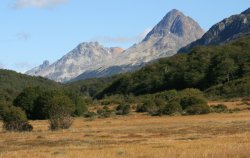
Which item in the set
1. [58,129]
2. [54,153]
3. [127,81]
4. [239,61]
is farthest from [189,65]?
[54,153]

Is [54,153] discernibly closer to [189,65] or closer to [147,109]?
[147,109]

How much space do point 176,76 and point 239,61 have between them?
19.8 metres

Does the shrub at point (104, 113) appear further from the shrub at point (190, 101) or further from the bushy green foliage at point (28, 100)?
the shrub at point (190, 101)

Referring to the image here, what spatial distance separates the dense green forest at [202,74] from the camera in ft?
426

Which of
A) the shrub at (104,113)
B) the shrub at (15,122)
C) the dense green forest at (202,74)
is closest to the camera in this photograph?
the shrub at (15,122)

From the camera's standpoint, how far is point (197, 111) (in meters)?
78.6

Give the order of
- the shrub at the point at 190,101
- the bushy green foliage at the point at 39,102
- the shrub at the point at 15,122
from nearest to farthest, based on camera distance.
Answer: the shrub at the point at 15,122
the shrub at the point at 190,101
the bushy green foliage at the point at 39,102

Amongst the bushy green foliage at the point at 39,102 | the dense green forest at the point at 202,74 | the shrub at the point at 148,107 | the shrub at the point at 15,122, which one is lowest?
the shrub at the point at 15,122

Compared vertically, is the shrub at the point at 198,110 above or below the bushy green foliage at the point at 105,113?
below

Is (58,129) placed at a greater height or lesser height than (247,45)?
lesser

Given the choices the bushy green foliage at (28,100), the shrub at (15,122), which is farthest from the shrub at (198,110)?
the bushy green foliage at (28,100)

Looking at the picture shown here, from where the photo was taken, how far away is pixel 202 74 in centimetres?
14800

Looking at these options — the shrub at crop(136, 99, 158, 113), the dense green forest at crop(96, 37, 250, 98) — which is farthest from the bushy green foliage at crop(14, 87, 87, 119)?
the dense green forest at crop(96, 37, 250, 98)

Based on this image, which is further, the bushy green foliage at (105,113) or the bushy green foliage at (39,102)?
the bushy green foliage at (39,102)
